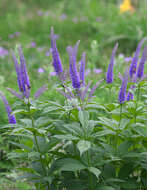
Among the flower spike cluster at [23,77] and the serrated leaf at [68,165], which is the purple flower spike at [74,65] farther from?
the serrated leaf at [68,165]

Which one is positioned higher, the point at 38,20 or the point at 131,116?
the point at 38,20

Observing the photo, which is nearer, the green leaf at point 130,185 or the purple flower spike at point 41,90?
the purple flower spike at point 41,90

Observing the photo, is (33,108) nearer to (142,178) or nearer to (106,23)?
(142,178)

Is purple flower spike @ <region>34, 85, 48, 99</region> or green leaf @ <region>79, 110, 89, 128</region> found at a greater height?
purple flower spike @ <region>34, 85, 48, 99</region>

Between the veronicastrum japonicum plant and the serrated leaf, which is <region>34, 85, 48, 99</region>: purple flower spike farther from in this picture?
the serrated leaf

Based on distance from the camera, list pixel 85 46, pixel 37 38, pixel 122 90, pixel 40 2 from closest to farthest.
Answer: pixel 122 90 < pixel 85 46 < pixel 37 38 < pixel 40 2

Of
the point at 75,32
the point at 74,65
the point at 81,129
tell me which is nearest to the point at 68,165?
the point at 81,129

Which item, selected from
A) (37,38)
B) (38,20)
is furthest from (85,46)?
(38,20)

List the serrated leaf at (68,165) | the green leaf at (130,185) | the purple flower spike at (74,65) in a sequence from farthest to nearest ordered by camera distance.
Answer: the green leaf at (130,185) → the serrated leaf at (68,165) → the purple flower spike at (74,65)

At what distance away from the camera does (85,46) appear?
6.53m

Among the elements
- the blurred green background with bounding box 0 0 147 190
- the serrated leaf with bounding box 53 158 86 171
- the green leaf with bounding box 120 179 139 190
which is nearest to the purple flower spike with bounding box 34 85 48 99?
the serrated leaf with bounding box 53 158 86 171

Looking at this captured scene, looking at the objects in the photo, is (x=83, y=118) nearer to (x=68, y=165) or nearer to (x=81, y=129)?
(x=81, y=129)

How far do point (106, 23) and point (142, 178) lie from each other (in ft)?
17.9

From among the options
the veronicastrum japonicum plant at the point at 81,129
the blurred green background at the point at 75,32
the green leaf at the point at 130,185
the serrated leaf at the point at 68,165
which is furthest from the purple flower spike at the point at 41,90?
the blurred green background at the point at 75,32
